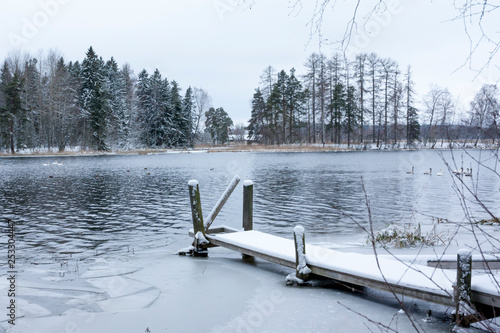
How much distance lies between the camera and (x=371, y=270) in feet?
18.4

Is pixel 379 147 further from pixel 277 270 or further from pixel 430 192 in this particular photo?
pixel 277 270

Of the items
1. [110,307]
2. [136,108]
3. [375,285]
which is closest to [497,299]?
[375,285]

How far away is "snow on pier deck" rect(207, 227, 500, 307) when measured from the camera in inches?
180

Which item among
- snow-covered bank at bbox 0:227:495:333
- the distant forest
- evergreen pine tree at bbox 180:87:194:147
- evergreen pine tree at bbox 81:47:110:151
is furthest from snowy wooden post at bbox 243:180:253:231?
evergreen pine tree at bbox 180:87:194:147

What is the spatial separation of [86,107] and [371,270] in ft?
198

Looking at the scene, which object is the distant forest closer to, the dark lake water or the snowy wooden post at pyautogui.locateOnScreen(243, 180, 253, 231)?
the dark lake water

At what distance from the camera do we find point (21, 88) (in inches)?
2125

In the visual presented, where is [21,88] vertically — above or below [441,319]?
above

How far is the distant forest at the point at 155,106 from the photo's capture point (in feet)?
189

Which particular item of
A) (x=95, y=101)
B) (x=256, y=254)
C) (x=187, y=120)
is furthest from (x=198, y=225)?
(x=187, y=120)

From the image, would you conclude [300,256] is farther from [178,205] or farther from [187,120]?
[187,120]

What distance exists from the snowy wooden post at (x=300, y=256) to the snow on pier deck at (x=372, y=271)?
9 cm

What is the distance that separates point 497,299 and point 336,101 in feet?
198

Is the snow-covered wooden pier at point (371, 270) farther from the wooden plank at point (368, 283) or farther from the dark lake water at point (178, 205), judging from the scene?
the dark lake water at point (178, 205)
